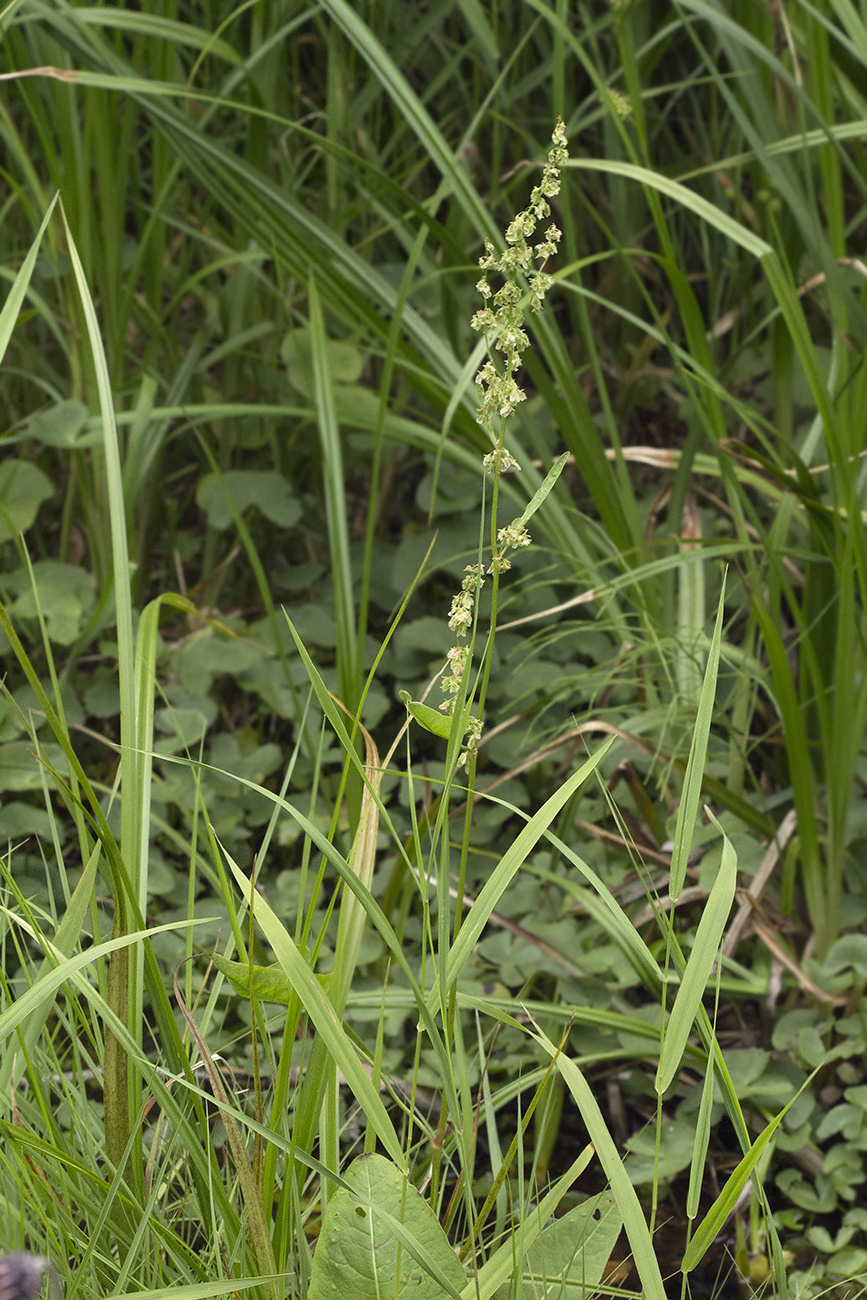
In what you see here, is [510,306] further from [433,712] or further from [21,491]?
[21,491]

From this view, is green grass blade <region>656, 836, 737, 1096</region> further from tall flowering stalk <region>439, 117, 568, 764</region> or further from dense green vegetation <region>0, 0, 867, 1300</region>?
tall flowering stalk <region>439, 117, 568, 764</region>

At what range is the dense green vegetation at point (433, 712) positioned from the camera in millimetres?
681

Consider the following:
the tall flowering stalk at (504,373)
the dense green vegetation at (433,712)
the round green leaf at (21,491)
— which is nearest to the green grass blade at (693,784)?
the dense green vegetation at (433,712)

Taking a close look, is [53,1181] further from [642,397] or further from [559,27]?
[642,397]

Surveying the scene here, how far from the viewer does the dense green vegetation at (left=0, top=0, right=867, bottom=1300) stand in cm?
68

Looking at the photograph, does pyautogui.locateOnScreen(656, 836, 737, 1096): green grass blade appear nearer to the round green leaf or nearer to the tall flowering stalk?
the tall flowering stalk

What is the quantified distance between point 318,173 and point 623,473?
3.28 ft

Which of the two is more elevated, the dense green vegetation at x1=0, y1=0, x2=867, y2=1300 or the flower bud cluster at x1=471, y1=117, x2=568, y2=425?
the flower bud cluster at x1=471, y1=117, x2=568, y2=425

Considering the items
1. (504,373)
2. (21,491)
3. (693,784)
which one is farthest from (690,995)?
(21,491)

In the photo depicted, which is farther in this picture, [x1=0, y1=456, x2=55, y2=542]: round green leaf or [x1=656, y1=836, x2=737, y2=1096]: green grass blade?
[x1=0, y1=456, x2=55, y2=542]: round green leaf

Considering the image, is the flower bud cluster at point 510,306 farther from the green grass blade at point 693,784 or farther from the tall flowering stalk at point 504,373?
the green grass blade at point 693,784

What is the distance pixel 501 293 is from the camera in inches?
24.3

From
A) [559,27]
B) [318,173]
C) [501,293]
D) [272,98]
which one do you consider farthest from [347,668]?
[318,173]

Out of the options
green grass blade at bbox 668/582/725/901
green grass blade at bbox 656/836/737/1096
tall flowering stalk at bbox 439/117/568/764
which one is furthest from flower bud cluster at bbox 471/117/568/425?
green grass blade at bbox 656/836/737/1096
